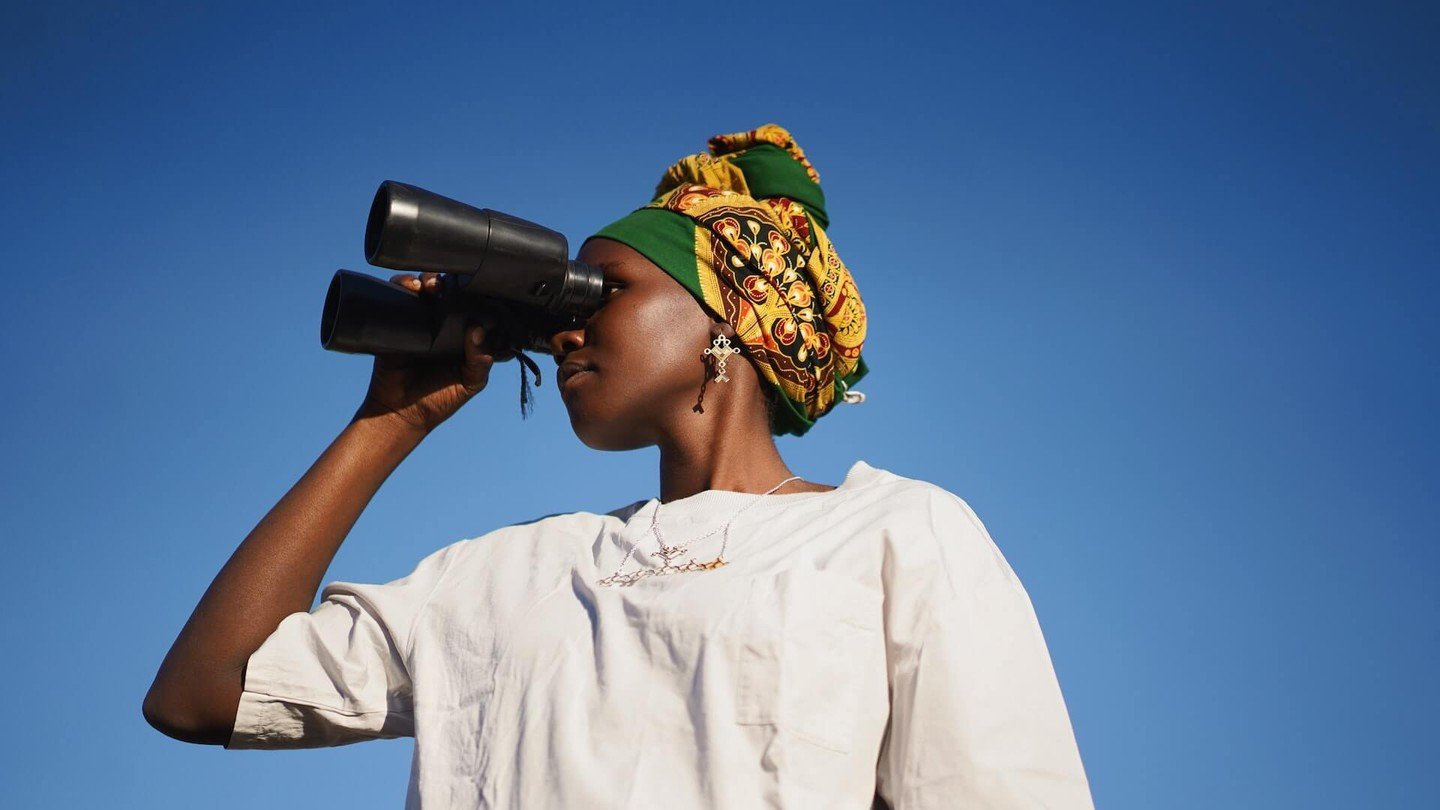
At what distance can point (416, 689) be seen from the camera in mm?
1964

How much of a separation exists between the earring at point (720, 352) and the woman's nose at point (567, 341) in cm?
23

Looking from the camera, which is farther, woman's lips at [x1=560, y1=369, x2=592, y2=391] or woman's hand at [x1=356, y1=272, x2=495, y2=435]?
woman's hand at [x1=356, y1=272, x2=495, y2=435]

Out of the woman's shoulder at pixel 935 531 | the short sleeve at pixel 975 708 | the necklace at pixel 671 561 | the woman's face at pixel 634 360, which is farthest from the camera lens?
the woman's face at pixel 634 360

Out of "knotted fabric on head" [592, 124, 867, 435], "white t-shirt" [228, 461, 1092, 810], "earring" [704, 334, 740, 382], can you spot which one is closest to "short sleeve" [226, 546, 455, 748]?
"white t-shirt" [228, 461, 1092, 810]

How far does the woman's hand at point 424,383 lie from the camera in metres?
2.40

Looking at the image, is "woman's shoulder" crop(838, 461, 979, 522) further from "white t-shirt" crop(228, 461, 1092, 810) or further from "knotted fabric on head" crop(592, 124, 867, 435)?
"knotted fabric on head" crop(592, 124, 867, 435)

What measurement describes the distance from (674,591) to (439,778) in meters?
0.46

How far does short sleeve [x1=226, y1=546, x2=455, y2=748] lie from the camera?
6.74 feet

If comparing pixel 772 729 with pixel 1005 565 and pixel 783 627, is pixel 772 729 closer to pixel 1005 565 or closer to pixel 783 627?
pixel 783 627

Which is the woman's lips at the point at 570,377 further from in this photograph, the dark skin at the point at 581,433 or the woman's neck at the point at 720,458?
the woman's neck at the point at 720,458

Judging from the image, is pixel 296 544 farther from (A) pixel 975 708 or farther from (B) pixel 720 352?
(A) pixel 975 708

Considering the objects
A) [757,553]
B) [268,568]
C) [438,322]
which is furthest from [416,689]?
[438,322]

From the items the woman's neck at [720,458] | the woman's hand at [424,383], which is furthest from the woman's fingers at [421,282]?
the woman's neck at [720,458]

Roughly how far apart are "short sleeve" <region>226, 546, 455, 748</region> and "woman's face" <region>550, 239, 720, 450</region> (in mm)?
441
